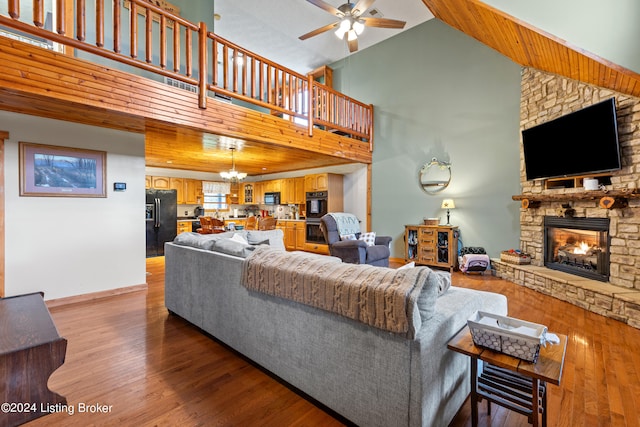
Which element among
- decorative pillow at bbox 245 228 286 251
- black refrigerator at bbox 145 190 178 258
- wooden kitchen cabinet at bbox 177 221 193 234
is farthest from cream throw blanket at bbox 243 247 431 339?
wooden kitchen cabinet at bbox 177 221 193 234

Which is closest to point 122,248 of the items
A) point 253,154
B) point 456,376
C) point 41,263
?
point 41,263

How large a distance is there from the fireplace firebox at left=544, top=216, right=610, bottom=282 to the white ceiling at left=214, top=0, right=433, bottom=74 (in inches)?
177

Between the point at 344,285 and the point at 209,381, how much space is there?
129 centimetres

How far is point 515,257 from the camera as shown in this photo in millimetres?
4559

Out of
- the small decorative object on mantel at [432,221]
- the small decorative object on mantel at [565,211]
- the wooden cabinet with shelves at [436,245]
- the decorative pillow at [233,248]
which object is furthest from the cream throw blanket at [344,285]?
the small decorative object on mantel at [432,221]

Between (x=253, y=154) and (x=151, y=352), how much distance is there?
433 cm

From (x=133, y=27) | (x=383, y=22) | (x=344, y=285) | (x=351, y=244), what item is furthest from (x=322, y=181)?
(x=344, y=285)

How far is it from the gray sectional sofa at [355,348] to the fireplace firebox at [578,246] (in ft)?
9.21

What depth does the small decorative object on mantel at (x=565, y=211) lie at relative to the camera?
3960mm

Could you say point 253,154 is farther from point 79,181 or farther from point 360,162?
point 79,181

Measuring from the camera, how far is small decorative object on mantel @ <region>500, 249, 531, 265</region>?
14.8ft

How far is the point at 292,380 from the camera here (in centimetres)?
186

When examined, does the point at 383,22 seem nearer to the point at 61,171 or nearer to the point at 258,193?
the point at 61,171

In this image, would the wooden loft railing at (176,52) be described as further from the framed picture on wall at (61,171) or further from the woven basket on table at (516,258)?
the woven basket on table at (516,258)
